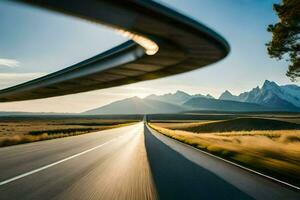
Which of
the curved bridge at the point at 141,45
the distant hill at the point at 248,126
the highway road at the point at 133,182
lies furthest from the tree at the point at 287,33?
the distant hill at the point at 248,126

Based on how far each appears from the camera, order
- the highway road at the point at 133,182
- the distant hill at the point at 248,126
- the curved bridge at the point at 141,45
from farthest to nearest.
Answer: the distant hill at the point at 248,126, the curved bridge at the point at 141,45, the highway road at the point at 133,182

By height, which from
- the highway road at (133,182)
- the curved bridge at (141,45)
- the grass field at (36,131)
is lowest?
the highway road at (133,182)

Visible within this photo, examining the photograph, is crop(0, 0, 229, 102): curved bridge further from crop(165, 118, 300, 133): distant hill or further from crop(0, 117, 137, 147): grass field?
crop(165, 118, 300, 133): distant hill

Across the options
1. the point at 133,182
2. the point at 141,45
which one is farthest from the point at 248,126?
the point at 133,182

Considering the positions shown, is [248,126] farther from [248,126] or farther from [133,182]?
[133,182]

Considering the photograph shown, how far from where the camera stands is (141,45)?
61.3 ft

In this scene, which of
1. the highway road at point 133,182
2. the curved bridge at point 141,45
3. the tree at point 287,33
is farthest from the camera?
the tree at point 287,33

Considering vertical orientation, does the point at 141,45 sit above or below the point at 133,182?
above

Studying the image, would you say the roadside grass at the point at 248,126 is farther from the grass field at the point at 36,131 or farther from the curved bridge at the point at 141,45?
the curved bridge at the point at 141,45

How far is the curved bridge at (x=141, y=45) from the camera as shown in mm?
11102

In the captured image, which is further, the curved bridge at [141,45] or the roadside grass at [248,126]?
the roadside grass at [248,126]

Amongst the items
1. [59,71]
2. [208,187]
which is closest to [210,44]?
[208,187]

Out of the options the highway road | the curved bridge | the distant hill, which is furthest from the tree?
the distant hill

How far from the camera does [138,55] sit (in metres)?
21.8
